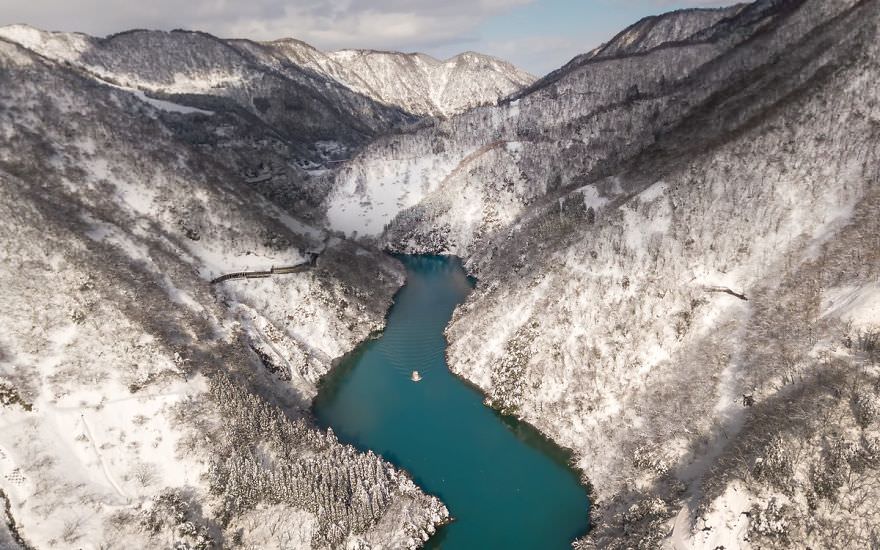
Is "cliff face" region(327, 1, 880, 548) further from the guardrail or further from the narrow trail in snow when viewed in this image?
the narrow trail in snow

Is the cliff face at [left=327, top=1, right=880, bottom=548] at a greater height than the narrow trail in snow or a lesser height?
greater

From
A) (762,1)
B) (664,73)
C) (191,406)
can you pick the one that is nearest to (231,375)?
(191,406)

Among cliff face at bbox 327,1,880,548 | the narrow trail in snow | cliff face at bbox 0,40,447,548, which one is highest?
cliff face at bbox 327,1,880,548

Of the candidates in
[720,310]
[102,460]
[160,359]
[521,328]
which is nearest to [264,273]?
[160,359]

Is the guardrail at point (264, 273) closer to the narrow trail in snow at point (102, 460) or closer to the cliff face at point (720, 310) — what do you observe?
the cliff face at point (720, 310)

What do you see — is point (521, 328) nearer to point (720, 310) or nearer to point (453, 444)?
point (453, 444)

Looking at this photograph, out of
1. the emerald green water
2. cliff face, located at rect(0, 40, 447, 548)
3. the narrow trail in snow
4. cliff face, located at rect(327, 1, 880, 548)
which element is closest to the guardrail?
cliff face, located at rect(0, 40, 447, 548)

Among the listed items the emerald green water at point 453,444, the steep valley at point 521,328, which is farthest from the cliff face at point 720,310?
the emerald green water at point 453,444

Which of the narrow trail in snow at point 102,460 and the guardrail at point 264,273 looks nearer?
the narrow trail in snow at point 102,460
